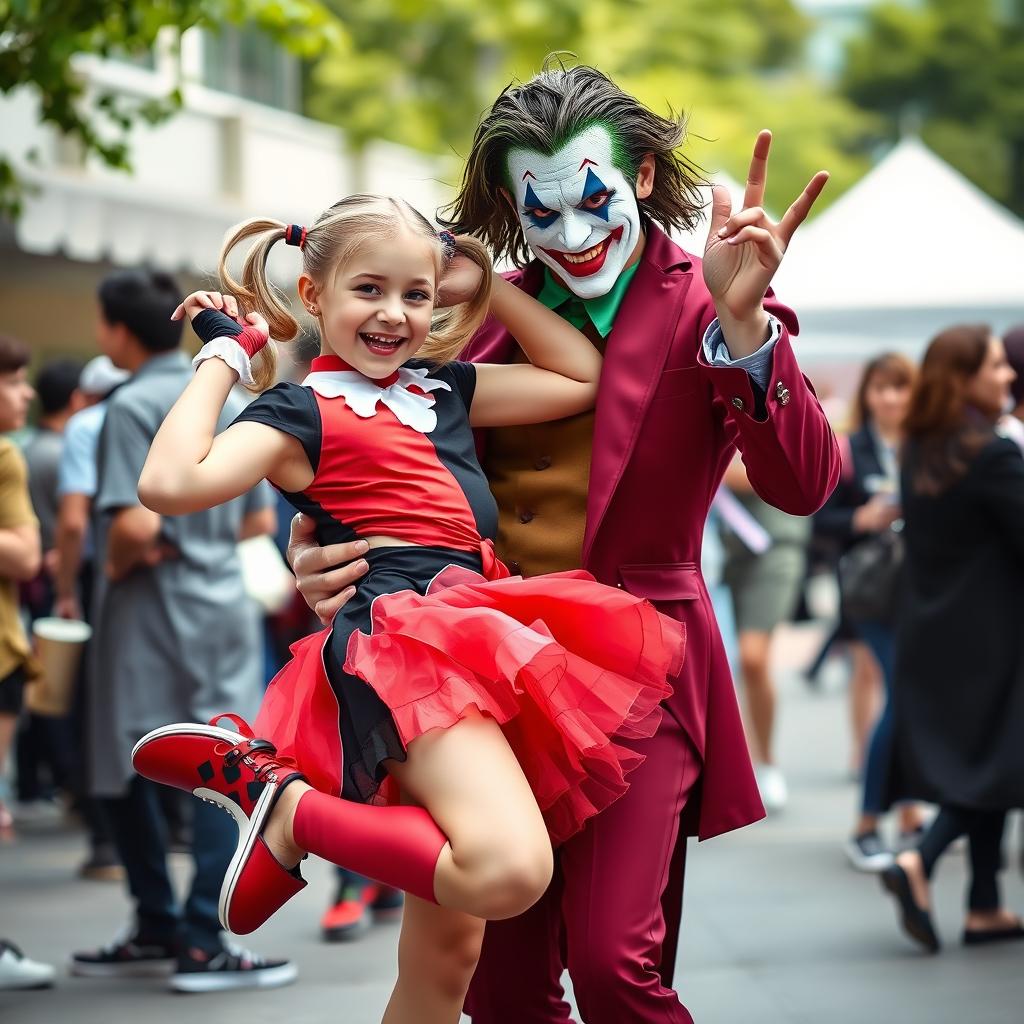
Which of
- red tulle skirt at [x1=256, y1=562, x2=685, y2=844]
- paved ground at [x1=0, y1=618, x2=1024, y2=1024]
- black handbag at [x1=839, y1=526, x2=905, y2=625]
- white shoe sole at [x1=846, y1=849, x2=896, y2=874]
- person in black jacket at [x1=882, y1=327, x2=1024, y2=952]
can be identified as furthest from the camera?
black handbag at [x1=839, y1=526, x2=905, y2=625]

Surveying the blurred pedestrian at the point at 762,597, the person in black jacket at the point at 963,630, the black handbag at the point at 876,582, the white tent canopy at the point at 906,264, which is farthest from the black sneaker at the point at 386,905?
the white tent canopy at the point at 906,264

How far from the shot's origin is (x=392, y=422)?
331cm

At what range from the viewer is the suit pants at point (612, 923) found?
319cm

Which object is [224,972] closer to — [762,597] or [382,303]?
[382,303]

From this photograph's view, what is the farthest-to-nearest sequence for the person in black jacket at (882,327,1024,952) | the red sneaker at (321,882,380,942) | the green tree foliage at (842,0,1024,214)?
the green tree foliage at (842,0,1024,214) < the red sneaker at (321,882,380,942) < the person in black jacket at (882,327,1024,952)

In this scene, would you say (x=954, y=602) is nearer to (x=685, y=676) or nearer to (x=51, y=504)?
(x=685, y=676)

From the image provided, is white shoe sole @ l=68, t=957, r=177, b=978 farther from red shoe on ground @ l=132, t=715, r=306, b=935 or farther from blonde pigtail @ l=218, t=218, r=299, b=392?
blonde pigtail @ l=218, t=218, r=299, b=392

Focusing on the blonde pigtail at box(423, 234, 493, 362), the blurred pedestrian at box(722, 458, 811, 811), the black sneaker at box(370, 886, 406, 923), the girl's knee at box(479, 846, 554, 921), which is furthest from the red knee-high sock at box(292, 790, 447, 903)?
the blurred pedestrian at box(722, 458, 811, 811)

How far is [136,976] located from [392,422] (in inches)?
124

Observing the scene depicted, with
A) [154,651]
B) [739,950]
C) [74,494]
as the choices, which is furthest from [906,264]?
[154,651]

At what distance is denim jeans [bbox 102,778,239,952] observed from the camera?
221 inches

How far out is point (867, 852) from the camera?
287 inches

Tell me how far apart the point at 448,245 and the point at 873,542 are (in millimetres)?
4601

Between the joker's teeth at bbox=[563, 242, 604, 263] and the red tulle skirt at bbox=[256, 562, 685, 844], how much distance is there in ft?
2.10
